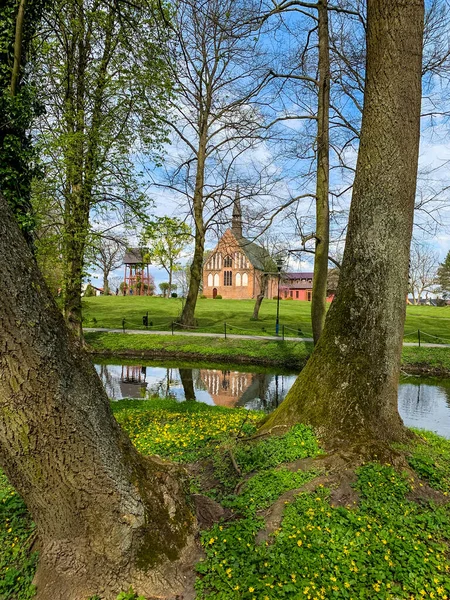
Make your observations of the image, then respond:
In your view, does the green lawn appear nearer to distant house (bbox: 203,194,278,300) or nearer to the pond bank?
the pond bank

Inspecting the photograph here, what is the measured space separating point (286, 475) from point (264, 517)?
19.1 inches

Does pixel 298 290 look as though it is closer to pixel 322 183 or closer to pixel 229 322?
pixel 229 322

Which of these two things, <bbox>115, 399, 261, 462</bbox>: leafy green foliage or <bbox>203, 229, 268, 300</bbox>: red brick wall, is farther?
<bbox>203, 229, 268, 300</bbox>: red brick wall

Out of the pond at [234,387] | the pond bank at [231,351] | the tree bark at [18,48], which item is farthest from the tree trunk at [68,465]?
the pond bank at [231,351]

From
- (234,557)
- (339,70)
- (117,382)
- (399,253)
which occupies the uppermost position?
(339,70)

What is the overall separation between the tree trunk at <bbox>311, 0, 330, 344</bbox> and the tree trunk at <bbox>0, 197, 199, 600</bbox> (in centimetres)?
731

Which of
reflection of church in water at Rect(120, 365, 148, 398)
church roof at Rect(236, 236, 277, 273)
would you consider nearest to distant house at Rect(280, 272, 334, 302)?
church roof at Rect(236, 236, 277, 273)

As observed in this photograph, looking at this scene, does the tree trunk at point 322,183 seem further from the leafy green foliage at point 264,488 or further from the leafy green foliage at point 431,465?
the leafy green foliage at point 264,488

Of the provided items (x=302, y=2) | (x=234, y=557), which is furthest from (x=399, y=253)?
(x=302, y=2)

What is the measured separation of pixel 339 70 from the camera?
29.1ft

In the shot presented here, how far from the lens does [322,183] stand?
9422 mm

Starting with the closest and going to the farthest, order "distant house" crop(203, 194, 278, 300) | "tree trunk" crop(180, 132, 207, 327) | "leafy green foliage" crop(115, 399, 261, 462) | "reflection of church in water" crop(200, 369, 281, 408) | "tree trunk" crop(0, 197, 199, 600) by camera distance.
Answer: "tree trunk" crop(0, 197, 199, 600), "leafy green foliage" crop(115, 399, 261, 462), "reflection of church in water" crop(200, 369, 281, 408), "tree trunk" crop(180, 132, 207, 327), "distant house" crop(203, 194, 278, 300)

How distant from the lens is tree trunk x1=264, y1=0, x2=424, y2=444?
3.92 m

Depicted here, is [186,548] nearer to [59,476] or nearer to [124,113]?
[59,476]
